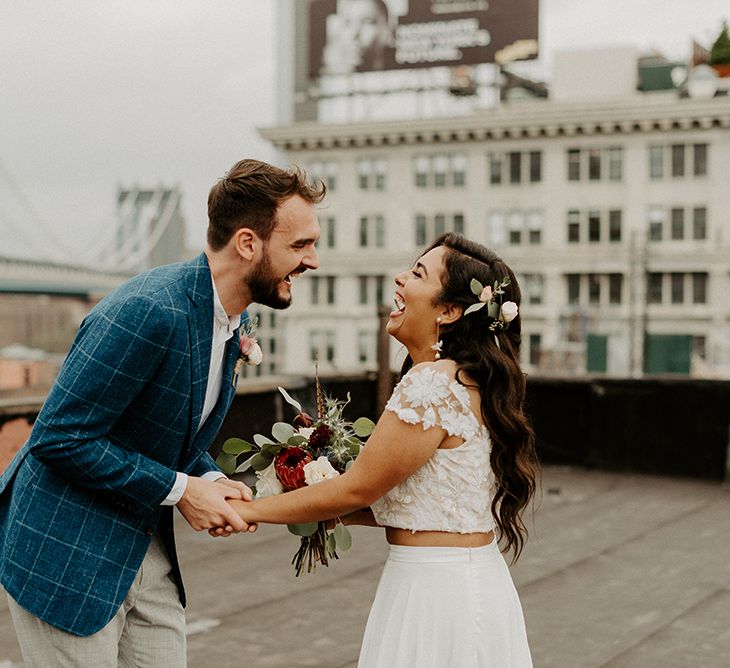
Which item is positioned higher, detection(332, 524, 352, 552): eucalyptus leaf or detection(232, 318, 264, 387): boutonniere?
detection(232, 318, 264, 387): boutonniere

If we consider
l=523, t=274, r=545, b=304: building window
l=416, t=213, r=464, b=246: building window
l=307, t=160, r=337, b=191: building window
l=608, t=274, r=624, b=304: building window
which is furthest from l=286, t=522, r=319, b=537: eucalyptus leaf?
l=307, t=160, r=337, b=191: building window

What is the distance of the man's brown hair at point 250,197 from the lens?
2762 mm

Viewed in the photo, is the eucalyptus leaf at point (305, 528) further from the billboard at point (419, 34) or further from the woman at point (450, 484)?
the billboard at point (419, 34)

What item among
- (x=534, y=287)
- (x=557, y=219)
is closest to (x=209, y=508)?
(x=534, y=287)

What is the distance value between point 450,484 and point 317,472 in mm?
362

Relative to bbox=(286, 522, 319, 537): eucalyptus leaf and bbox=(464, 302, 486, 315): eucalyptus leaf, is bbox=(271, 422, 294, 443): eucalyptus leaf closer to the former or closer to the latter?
bbox=(286, 522, 319, 537): eucalyptus leaf

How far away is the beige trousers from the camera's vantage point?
2.73 meters

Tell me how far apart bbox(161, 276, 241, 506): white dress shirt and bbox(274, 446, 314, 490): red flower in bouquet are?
0.84ft

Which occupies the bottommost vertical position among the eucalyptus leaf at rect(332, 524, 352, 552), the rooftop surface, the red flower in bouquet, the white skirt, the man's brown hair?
the rooftop surface

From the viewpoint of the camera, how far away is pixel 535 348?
58.2 metres

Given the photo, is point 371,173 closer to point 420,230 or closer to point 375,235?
point 375,235

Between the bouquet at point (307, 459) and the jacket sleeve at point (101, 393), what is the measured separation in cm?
52

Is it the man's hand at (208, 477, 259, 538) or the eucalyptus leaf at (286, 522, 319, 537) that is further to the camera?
the eucalyptus leaf at (286, 522, 319, 537)

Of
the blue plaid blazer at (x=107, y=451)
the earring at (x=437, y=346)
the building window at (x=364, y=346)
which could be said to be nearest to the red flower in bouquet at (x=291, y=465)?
the blue plaid blazer at (x=107, y=451)
